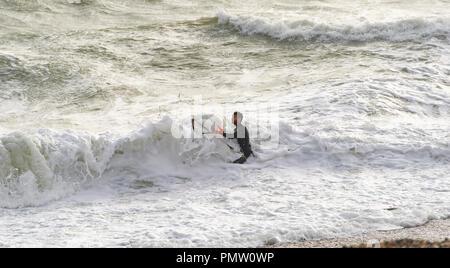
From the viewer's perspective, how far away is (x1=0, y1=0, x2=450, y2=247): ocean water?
237 inches

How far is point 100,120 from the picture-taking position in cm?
940

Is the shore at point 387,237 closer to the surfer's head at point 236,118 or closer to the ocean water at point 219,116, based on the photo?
the ocean water at point 219,116

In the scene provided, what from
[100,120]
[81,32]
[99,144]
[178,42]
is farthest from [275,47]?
[99,144]

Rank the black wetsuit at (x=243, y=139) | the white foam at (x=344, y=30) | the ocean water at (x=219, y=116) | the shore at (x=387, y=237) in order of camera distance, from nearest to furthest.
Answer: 1. the shore at (x=387, y=237)
2. the ocean water at (x=219, y=116)
3. the black wetsuit at (x=243, y=139)
4. the white foam at (x=344, y=30)

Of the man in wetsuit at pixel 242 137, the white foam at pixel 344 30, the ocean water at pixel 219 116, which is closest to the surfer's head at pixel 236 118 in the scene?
the man in wetsuit at pixel 242 137

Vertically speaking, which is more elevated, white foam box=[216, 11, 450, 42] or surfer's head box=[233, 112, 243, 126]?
white foam box=[216, 11, 450, 42]

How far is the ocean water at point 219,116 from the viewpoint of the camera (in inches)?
237

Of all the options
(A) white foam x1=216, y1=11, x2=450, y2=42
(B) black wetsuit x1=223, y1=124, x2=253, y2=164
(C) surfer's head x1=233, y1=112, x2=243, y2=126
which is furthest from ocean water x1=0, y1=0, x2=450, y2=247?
(C) surfer's head x1=233, y1=112, x2=243, y2=126

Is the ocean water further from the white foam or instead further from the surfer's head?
the surfer's head

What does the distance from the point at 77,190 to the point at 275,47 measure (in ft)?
28.1

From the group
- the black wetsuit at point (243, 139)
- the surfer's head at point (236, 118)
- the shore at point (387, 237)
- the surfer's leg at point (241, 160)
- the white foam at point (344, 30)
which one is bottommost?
the shore at point (387, 237)

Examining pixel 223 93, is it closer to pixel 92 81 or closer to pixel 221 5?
pixel 92 81

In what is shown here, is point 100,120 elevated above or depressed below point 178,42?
below

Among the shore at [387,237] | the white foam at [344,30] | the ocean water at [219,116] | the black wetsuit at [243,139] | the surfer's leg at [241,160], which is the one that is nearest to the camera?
the shore at [387,237]
